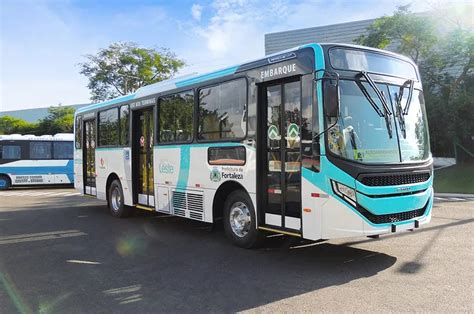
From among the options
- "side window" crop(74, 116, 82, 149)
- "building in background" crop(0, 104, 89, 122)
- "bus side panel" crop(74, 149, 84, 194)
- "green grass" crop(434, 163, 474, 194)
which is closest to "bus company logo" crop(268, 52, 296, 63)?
"side window" crop(74, 116, 82, 149)

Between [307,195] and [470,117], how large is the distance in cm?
2404

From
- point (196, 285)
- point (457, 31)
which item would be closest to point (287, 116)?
point (196, 285)

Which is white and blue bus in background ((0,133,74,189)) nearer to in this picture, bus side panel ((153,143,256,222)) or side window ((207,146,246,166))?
bus side panel ((153,143,256,222))

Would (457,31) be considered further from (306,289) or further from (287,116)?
(306,289)

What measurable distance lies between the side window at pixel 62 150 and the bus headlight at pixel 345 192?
812 inches

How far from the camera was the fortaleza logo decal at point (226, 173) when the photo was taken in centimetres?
729

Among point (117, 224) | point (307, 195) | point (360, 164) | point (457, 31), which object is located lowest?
point (117, 224)

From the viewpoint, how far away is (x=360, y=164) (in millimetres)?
5797

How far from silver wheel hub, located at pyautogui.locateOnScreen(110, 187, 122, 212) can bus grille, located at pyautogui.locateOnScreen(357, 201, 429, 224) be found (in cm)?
747

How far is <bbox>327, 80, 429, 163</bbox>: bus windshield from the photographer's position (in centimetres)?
587

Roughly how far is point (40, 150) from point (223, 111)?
59.6 ft

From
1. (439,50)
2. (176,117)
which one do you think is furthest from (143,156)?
(439,50)

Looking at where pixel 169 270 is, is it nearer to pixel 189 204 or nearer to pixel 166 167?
pixel 189 204

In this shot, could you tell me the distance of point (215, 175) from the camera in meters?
7.85
